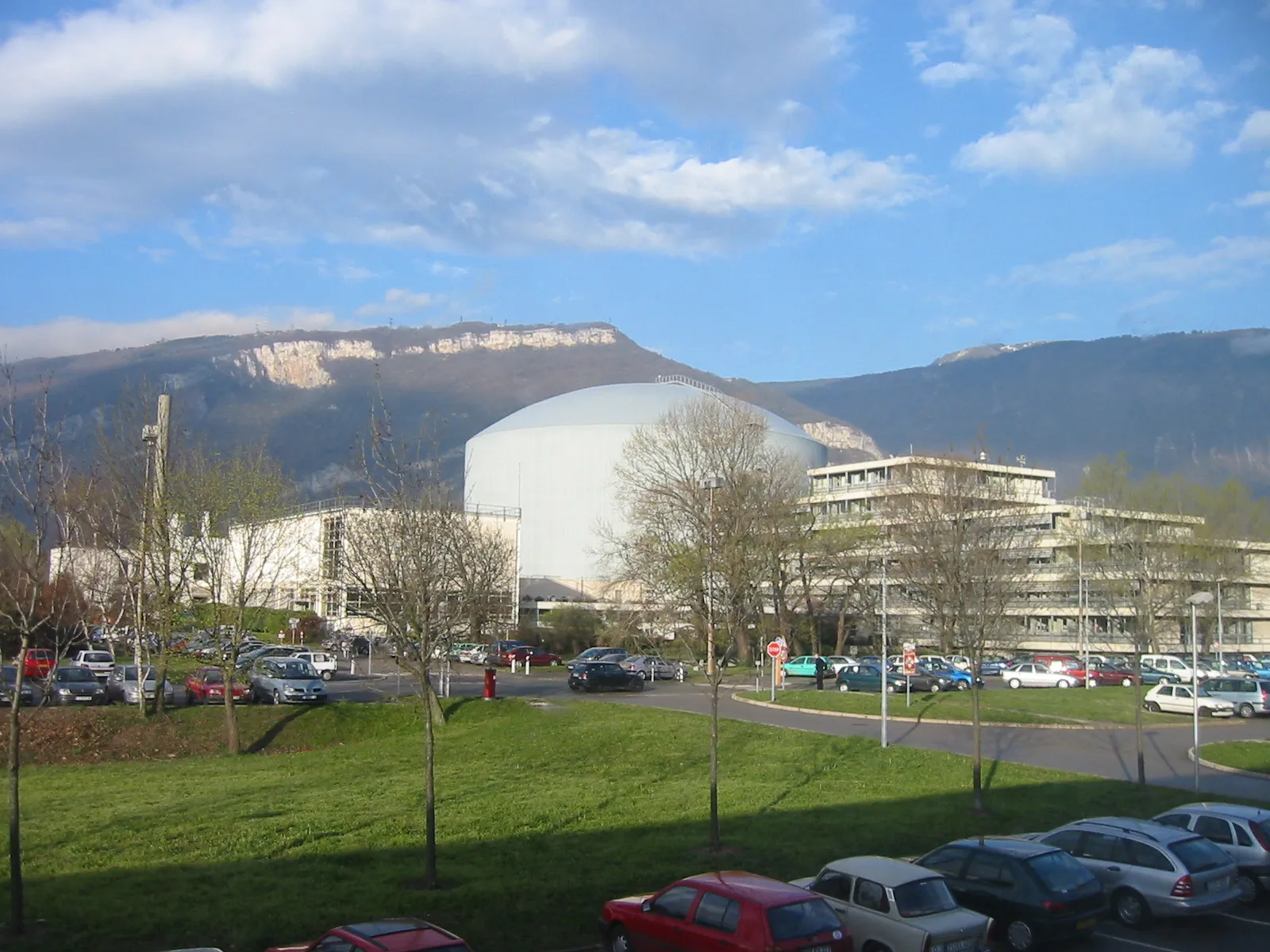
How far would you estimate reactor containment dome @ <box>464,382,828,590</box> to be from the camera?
3772 inches

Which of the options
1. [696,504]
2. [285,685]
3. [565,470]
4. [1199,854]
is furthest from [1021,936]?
[565,470]

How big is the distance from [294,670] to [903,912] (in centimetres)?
2965

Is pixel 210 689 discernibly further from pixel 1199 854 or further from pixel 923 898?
pixel 1199 854

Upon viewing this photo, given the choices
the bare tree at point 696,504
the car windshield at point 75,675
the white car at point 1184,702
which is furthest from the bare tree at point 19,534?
the white car at point 1184,702

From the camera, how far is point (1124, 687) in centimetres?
5206

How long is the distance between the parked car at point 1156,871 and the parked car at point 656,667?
38766mm

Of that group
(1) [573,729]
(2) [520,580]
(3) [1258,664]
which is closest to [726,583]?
(1) [573,729]

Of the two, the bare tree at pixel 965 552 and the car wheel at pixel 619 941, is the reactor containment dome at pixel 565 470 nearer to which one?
the bare tree at pixel 965 552

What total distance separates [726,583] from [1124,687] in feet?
104

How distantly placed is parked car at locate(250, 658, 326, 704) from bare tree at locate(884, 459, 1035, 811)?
67.8 ft

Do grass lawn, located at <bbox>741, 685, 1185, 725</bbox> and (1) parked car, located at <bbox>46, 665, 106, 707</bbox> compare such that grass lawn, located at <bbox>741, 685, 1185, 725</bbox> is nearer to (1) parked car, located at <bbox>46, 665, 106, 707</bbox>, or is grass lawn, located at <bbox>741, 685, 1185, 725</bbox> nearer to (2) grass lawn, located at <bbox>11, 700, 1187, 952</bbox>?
(2) grass lawn, located at <bbox>11, 700, 1187, 952</bbox>

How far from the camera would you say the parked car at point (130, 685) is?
123ft

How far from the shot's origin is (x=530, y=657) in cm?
6353

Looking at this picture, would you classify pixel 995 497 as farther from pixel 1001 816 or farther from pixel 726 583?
pixel 1001 816
